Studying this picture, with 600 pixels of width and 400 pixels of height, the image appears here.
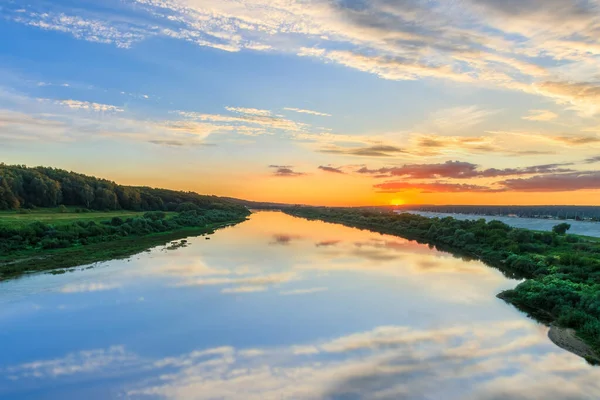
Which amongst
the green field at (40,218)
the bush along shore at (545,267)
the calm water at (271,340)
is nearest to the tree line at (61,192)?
the green field at (40,218)

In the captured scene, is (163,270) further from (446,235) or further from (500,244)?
(446,235)

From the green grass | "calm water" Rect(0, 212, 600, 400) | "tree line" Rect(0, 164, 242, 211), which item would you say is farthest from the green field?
"calm water" Rect(0, 212, 600, 400)

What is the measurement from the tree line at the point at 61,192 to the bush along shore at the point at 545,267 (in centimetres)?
5079

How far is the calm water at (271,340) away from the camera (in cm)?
806

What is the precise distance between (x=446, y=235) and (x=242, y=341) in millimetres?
32702

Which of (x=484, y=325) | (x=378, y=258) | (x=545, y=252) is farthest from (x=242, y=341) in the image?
(x=545, y=252)

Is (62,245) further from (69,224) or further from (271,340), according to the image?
(271,340)

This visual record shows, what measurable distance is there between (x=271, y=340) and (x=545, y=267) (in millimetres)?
16647

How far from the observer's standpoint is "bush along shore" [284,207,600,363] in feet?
38.9

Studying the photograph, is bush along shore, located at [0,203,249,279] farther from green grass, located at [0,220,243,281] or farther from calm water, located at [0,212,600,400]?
calm water, located at [0,212,600,400]

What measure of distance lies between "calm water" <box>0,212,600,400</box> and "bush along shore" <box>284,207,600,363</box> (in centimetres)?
107

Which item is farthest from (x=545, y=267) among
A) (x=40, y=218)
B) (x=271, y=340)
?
(x=40, y=218)

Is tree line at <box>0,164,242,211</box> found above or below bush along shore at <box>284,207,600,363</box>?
above

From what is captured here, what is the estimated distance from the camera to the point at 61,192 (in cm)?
5816
